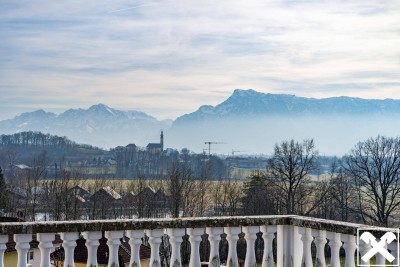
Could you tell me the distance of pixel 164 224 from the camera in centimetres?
645

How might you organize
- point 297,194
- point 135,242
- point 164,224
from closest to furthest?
point 135,242 → point 164,224 → point 297,194

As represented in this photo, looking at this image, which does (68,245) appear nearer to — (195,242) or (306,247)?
(195,242)

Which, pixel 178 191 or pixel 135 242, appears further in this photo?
pixel 178 191

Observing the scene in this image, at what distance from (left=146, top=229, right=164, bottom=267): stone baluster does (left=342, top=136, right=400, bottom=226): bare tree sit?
174ft

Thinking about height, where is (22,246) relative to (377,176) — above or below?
below

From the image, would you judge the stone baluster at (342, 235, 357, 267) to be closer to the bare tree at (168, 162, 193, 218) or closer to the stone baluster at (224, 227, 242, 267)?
A: the stone baluster at (224, 227, 242, 267)

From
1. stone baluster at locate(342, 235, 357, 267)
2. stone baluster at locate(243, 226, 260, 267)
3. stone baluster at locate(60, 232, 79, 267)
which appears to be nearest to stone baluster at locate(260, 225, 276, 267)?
stone baluster at locate(243, 226, 260, 267)

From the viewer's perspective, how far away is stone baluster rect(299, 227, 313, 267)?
6.81 meters

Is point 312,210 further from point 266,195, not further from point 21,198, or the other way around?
point 21,198

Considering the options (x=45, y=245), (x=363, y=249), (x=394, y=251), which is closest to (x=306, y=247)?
(x=363, y=249)

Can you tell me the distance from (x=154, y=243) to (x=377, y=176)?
189 feet

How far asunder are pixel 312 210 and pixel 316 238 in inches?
2336

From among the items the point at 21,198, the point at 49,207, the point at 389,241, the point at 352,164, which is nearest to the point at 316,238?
the point at 389,241

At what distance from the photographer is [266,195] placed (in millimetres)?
66562
